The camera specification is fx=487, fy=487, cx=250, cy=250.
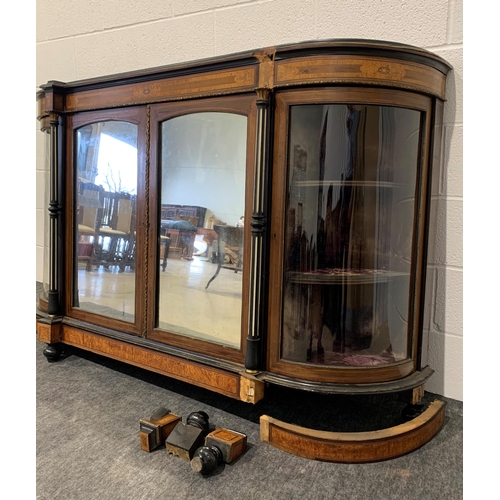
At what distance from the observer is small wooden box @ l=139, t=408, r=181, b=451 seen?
1461mm

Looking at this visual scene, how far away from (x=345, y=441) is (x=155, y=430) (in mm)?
565

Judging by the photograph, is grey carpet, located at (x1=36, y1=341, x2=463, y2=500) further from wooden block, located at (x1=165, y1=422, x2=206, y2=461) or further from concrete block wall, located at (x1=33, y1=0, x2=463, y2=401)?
concrete block wall, located at (x1=33, y1=0, x2=463, y2=401)

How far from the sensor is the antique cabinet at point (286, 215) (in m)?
1.46

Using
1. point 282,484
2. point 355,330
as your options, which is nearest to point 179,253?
point 355,330

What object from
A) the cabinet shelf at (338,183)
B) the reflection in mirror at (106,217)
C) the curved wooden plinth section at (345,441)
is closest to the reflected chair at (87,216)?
the reflection in mirror at (106,217)

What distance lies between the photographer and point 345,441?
1.42m

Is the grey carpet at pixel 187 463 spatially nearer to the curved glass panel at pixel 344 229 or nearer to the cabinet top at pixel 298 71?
the curved glass panel at pixel 344 229

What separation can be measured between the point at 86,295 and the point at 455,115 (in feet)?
5.25

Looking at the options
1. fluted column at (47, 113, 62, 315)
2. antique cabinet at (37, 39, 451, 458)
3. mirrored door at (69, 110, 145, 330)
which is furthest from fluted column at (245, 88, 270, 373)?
fluted column at (47, 113, 62, 315)

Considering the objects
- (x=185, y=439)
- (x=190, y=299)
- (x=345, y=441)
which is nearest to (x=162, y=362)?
(x=190, y=299)

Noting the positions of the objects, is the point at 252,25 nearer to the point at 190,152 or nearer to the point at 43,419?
the point at 190,152

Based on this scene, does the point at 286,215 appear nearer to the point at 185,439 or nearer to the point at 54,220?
the point at 185,439

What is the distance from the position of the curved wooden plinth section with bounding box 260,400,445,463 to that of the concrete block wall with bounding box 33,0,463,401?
0.45m

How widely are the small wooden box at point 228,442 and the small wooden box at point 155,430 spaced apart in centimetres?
14
